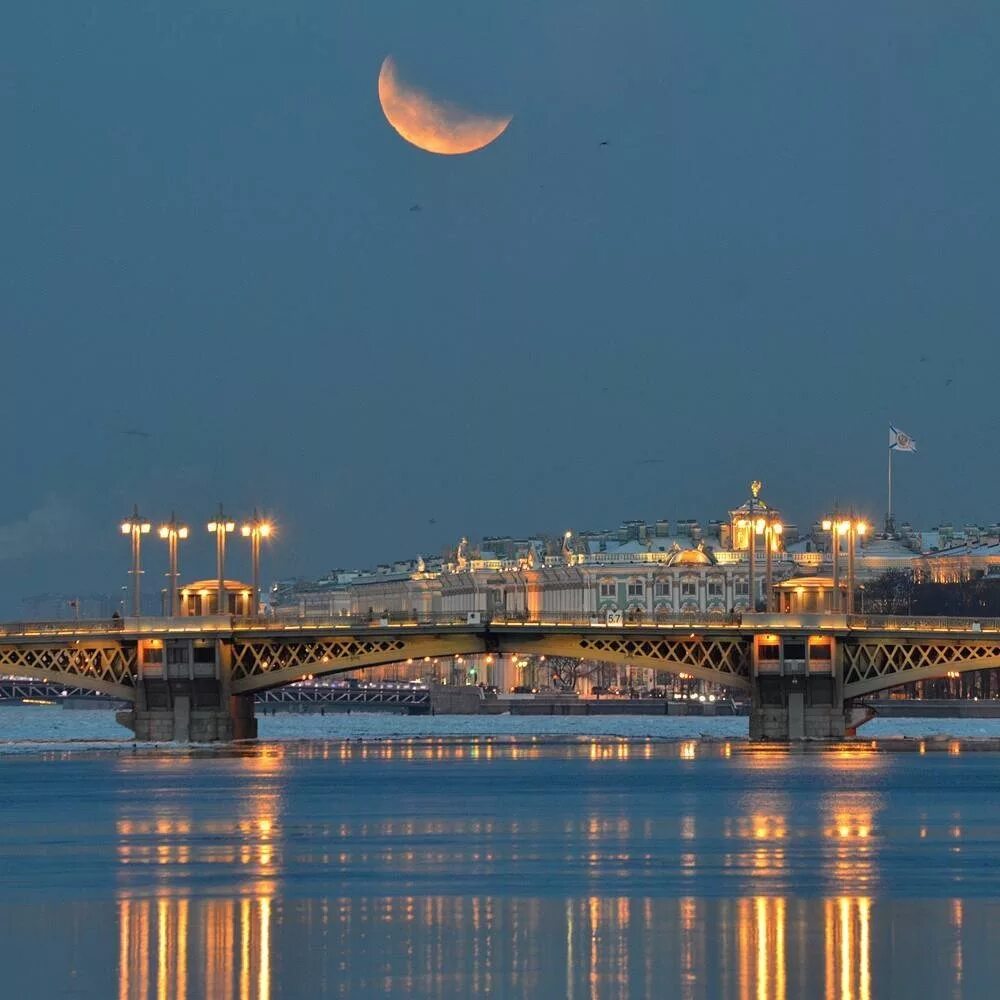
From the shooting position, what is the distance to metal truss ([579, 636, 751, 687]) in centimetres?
11406

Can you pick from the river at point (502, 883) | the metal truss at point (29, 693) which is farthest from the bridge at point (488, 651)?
the metal truss at point (29, 693)

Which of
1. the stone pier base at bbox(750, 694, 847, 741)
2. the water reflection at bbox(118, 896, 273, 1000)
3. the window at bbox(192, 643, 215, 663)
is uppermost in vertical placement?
the window at bbox(192, 643, 215, 663)

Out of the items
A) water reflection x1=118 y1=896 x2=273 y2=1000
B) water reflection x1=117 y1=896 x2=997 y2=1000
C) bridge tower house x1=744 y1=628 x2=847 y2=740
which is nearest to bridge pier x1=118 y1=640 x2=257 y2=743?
bridge tower house x1=744 y1=628 x2=847 y2=740

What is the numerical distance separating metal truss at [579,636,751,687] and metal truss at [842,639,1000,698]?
3866 millimetres

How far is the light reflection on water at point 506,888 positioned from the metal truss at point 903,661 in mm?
27735

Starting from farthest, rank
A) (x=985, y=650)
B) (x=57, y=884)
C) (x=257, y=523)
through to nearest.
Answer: (x=257, y=523) < (x=985, y=650) < (x=57, y=884)

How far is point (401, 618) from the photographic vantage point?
118938mm

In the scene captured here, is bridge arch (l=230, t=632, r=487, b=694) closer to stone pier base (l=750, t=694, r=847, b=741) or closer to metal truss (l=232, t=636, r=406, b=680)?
metal truss (l=232, t=636, r=406, b=680)

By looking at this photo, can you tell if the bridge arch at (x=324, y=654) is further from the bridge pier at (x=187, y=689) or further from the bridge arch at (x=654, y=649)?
the bridge arch at (x=654, y=649)

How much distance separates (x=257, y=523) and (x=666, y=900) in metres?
78.0

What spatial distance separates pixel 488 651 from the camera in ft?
374

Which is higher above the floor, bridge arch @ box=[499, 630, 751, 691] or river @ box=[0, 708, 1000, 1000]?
bridge arch @ box=[499, 630, 751, 691]

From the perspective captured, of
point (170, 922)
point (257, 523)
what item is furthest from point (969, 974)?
point (257, 523)

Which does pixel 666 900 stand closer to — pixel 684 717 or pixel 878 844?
pixel 878 844
